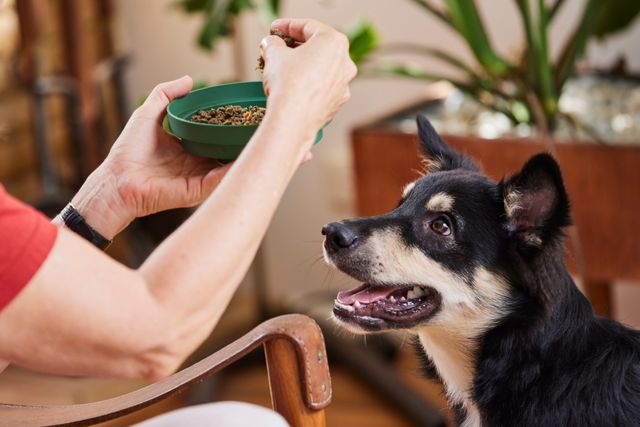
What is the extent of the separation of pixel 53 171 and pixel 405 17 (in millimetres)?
1200

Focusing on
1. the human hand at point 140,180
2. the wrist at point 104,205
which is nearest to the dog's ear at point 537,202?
the human hand at point 140,180

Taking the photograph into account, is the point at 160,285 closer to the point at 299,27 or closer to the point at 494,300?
the point at 299,27

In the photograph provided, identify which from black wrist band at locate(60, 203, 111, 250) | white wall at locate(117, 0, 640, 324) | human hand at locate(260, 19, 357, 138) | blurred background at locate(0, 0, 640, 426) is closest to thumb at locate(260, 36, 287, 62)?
human hand at locate(260, 19, 357, 138)

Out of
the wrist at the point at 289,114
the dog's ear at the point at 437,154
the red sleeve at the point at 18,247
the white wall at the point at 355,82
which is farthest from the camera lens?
the white wall at the point at 355,82

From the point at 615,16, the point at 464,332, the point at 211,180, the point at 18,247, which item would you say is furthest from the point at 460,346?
the point at 615,16

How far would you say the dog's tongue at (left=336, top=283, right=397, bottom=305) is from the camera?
153 cm

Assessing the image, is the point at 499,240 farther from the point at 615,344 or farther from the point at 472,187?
the point at 615,344

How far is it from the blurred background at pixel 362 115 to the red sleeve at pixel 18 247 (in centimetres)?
103

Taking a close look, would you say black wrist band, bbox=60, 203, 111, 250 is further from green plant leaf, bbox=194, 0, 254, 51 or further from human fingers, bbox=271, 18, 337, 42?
green plant leaf, bbox=194, 0, 254, 51

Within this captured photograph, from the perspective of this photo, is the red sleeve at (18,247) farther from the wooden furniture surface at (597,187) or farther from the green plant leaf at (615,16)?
the green plant leaf at (615,16)

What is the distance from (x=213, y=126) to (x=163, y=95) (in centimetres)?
17

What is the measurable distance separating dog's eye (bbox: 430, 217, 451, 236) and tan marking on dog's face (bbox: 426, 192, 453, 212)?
0.02 meters

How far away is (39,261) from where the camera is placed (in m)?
0.92

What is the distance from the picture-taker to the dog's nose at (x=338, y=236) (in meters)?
1.51
